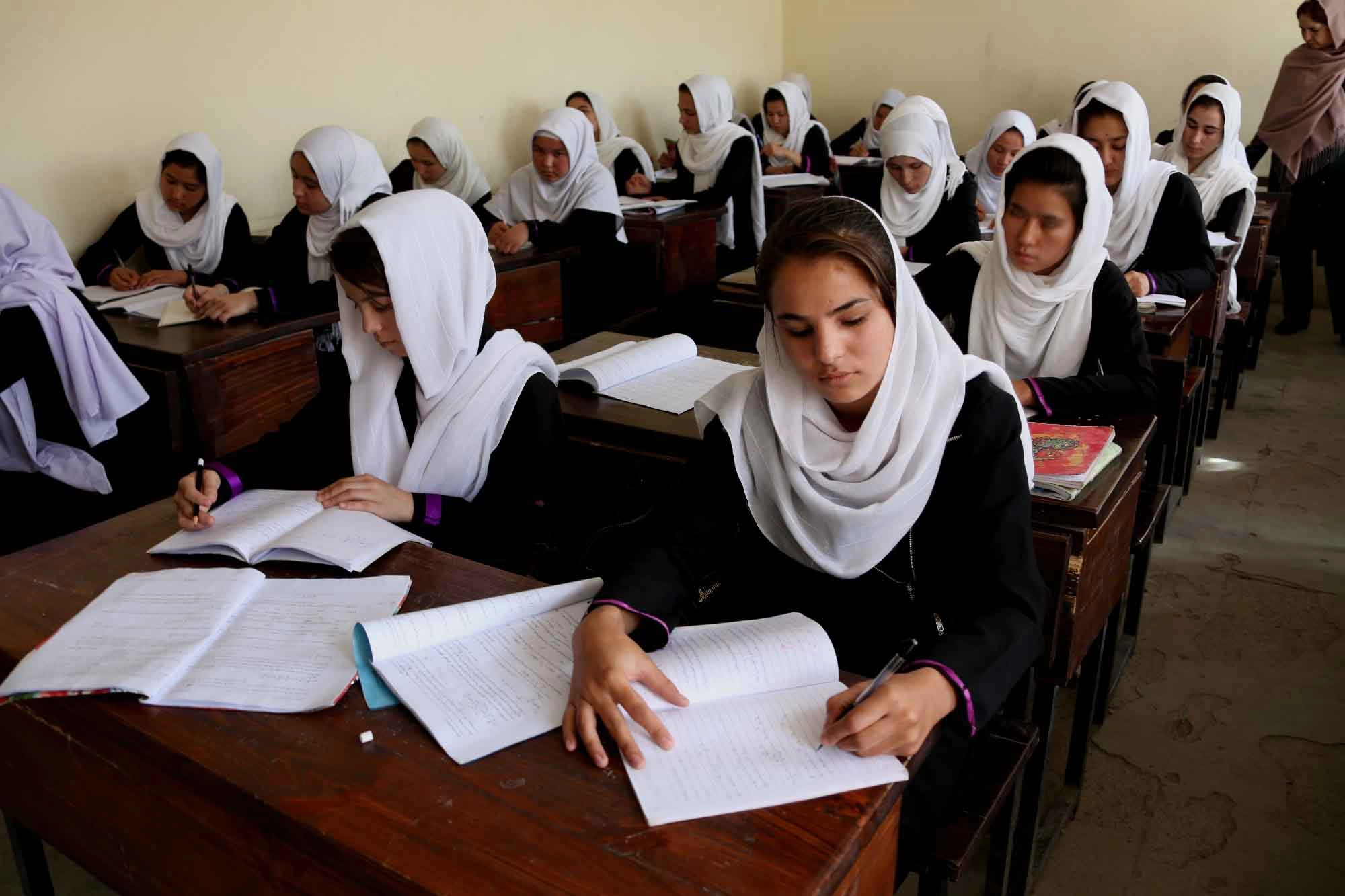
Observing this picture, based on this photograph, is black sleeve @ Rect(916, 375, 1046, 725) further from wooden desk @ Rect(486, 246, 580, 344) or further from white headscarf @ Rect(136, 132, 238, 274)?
white headscarf @ Rect(136, 132, 238, 274)

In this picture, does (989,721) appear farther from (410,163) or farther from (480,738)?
(410,163)

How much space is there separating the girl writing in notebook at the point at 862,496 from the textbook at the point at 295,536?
13.3 inches

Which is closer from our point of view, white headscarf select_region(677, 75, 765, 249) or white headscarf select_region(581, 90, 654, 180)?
white headscarf select_region(677, 75, 765, 249)

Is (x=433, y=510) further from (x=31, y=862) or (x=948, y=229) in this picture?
(x=948, y=229)

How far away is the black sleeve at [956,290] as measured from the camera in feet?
8.23

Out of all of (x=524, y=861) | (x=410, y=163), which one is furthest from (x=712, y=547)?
(x=410, y=163)

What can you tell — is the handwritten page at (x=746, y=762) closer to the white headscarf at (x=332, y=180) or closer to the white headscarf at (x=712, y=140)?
the white headscarf at (x=332, y=180)

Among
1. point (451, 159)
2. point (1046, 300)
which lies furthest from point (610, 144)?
point (1046, 300)

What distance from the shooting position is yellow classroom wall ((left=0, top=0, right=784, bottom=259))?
A: 365cm

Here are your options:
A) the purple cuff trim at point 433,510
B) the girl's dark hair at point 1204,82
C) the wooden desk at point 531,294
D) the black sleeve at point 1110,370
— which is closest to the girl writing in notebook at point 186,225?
the wooden desk at point 531,294

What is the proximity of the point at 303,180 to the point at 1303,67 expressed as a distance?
203 inches

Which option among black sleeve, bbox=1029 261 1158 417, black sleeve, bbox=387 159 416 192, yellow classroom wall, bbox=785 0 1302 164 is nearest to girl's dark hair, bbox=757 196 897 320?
black sleeve, bbox=1029 261 1158 417

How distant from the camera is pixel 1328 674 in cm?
237

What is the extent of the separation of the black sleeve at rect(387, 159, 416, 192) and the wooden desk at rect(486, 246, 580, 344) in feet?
4.29
